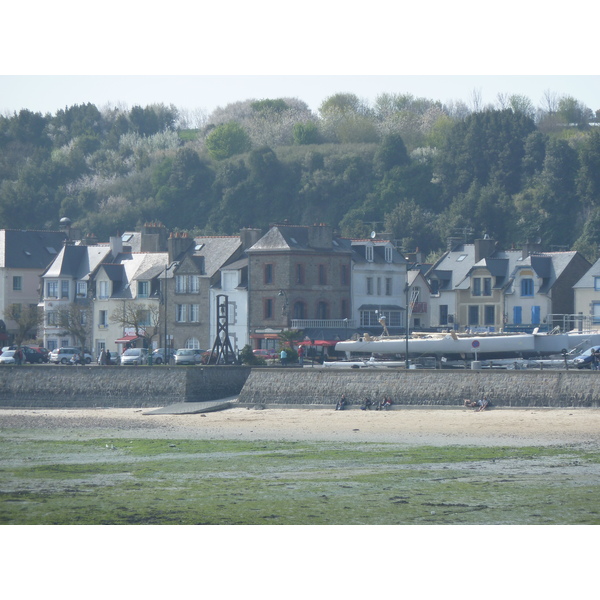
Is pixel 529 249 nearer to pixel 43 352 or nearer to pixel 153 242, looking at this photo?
pixel 153 242

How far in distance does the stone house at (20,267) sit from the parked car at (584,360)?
41.2 meters

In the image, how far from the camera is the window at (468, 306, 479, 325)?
7631 cm

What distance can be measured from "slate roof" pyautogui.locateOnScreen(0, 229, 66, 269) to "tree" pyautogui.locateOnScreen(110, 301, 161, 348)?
1045cm

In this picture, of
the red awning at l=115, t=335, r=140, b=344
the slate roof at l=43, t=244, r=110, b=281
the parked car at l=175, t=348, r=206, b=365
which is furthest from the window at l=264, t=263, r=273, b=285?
the slate roof at l=43, t=244, r=110, b=281

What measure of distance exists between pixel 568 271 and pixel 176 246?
74.0 feet

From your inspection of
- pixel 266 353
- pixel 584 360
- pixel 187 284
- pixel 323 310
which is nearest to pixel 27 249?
pixel 187 284

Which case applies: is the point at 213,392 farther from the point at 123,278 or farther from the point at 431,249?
the point at 431,249

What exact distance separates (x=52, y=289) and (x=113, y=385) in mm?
25680

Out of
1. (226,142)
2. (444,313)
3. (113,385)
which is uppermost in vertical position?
(226,142)

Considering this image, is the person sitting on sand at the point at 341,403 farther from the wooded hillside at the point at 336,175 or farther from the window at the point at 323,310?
the wooded hillside at the point at 336,175

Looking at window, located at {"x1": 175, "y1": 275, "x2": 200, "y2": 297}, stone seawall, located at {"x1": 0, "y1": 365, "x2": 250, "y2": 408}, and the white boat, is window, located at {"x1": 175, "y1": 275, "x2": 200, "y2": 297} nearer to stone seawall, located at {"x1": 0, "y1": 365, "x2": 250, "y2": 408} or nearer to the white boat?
stone seawall, located at {"x1": 0, "y1": 365, "x2": 250, "y2": 408}

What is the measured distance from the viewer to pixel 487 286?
2987 inches

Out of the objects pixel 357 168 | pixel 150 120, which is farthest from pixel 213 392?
pixel 150 120

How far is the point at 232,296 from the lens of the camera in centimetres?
7262
